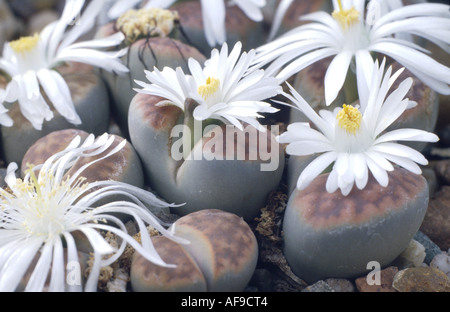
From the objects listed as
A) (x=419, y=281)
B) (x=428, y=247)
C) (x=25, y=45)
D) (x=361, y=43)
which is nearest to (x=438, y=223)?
(x=428, y=247)

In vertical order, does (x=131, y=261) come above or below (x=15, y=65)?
below

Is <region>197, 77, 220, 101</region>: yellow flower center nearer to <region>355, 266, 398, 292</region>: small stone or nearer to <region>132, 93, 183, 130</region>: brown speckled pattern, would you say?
<region>132, 93, 183, 130</region>: brown speckled pattern

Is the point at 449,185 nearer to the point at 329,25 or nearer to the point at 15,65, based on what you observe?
the point at 329,25

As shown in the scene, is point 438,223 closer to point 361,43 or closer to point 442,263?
point 442,263

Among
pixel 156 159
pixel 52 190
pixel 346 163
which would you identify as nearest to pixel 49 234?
pixel 52 190

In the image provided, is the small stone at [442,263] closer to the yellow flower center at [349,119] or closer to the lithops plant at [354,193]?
the lithops plant at [354,193]

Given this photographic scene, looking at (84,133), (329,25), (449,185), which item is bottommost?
(449,185)
